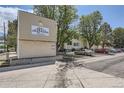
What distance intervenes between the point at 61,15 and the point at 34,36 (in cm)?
1261

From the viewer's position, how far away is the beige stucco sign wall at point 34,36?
16.3m

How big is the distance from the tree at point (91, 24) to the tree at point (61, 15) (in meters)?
13.0

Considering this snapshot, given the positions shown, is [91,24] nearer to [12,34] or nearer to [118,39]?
[118,39]

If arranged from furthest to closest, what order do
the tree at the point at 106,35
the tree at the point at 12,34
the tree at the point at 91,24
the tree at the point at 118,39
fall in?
1. the tree at the point at 118,39
2. the tree at the point at 106,35
3. the tree at the point at 91,24
4. the tree at the point at 12,34

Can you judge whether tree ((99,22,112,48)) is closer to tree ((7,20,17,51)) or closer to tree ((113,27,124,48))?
tree ((113,27,124,48))

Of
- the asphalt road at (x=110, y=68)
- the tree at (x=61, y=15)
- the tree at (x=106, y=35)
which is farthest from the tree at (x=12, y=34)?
the tree at (x=106, y=35)

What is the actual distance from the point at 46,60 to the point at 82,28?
84.0 feet

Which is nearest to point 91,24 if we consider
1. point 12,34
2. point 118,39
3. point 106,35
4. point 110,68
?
point 106,35

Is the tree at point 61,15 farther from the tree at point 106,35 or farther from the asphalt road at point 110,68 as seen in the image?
the tree at point 106,35

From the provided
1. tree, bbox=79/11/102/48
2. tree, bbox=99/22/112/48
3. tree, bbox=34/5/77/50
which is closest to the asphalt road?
tree, bbox=34/5/77/50

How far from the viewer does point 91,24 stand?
42.6 meters

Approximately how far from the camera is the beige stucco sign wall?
16344 mm

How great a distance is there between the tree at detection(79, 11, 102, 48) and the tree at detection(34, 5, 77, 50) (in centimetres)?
1304
